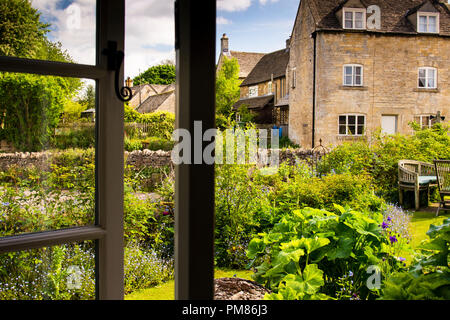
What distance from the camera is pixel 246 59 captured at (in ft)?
85.7

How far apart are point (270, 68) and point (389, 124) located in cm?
892

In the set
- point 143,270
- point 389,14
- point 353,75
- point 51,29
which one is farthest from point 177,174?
point 389,14

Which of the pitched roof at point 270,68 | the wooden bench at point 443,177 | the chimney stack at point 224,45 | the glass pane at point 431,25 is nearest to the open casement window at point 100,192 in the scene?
the wooden bench at point 443,177

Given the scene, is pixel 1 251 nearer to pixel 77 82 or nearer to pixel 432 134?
pixel 77 82

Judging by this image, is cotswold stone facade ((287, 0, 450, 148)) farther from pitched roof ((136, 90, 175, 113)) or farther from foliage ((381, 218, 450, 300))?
foliage ((381, 218, 450, 300))

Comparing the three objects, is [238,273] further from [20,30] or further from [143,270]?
[20,30]

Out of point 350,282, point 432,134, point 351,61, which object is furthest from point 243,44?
point 350,282

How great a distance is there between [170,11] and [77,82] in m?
0.40

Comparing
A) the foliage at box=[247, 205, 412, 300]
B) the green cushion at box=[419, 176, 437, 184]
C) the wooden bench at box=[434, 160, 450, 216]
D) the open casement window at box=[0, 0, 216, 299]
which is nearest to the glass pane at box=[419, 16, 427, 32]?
the green cushion at box=[419, 176, 437, 184]

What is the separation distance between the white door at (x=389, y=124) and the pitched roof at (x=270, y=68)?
22.0ft

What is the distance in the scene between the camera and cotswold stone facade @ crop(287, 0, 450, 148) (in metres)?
13.6

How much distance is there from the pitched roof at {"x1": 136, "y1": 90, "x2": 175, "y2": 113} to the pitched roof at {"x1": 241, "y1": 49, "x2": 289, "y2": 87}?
17797mm

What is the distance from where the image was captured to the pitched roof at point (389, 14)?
13773mm
